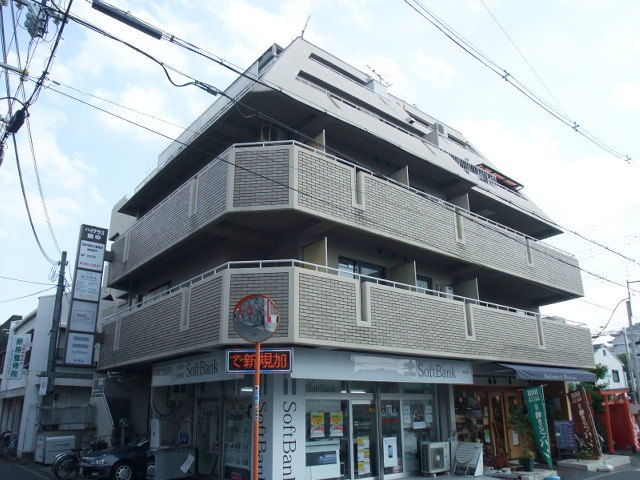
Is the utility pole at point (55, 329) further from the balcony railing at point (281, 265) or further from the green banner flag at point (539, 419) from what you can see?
the green banner flag at point (539, 419)

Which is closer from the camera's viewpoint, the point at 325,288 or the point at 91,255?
the point at 325,288

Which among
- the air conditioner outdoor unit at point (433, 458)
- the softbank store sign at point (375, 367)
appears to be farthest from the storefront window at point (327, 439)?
the air conditioner outdoor unit at point (433, 458)

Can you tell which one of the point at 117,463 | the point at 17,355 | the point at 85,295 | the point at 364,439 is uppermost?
the point at 85,295

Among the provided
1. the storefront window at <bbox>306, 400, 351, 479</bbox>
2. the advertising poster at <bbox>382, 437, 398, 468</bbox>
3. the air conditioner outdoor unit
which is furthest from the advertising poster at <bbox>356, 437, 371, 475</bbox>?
the air conditioner outdoor unit

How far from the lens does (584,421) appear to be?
19.0m

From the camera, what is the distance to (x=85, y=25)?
7.71 m

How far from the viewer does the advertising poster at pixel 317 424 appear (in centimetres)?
1248

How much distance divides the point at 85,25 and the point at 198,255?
30.6ft

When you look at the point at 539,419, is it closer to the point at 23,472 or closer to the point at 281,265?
the point at 281,265

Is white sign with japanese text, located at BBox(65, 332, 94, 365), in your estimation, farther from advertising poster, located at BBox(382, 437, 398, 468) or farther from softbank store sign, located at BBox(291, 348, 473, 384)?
advertising poster, located at BBox(382, 437, 398, 468)

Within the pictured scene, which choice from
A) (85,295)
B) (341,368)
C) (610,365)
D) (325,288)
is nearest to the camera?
(325,288)

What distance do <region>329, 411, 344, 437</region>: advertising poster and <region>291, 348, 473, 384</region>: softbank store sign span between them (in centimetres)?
136

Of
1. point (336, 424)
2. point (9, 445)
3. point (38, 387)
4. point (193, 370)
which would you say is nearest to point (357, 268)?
point (336, 424)

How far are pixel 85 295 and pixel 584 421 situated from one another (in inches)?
780
